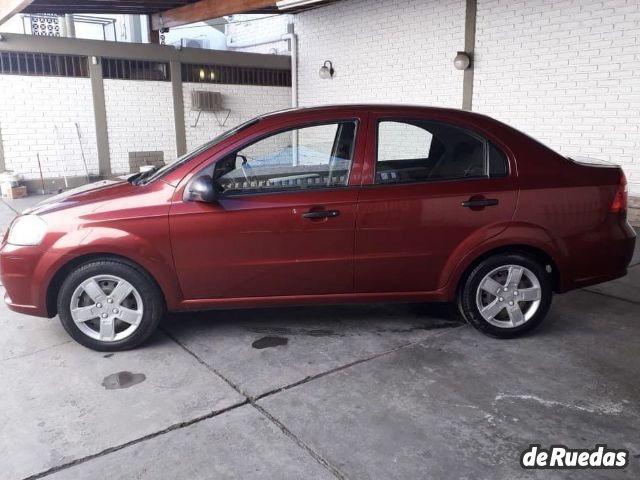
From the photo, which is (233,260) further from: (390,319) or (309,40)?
(309,40)

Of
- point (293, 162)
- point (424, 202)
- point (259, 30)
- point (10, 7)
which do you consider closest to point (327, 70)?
point (259, 30)

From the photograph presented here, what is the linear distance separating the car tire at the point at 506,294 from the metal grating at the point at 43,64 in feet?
31.5

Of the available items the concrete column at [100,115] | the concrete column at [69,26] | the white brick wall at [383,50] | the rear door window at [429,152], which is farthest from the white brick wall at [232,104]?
the rear door window at [429,152]

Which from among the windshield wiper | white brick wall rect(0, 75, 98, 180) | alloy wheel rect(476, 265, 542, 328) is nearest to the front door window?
the windshield wiper

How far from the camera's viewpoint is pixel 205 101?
12047 millimetres

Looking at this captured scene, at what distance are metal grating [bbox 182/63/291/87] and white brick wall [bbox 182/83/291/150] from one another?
0.12 metres

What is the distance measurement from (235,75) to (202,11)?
2285 millimetres

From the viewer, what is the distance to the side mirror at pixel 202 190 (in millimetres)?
3320

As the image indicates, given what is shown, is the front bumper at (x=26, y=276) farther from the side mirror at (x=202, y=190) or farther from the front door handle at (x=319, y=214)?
the front door handle at (x=319, y=214)

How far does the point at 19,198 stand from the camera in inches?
394

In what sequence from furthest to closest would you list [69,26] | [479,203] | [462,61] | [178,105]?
1. [69,26]
2. [178,105]
3. [462,61]
4. [479,203]

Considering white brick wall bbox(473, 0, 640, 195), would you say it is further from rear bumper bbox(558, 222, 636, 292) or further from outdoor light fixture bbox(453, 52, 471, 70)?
rear bumper bbox(558, 222, 636, 292)

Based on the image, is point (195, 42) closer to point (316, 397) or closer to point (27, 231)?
point (27, 231)

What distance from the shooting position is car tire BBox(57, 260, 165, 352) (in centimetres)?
345
